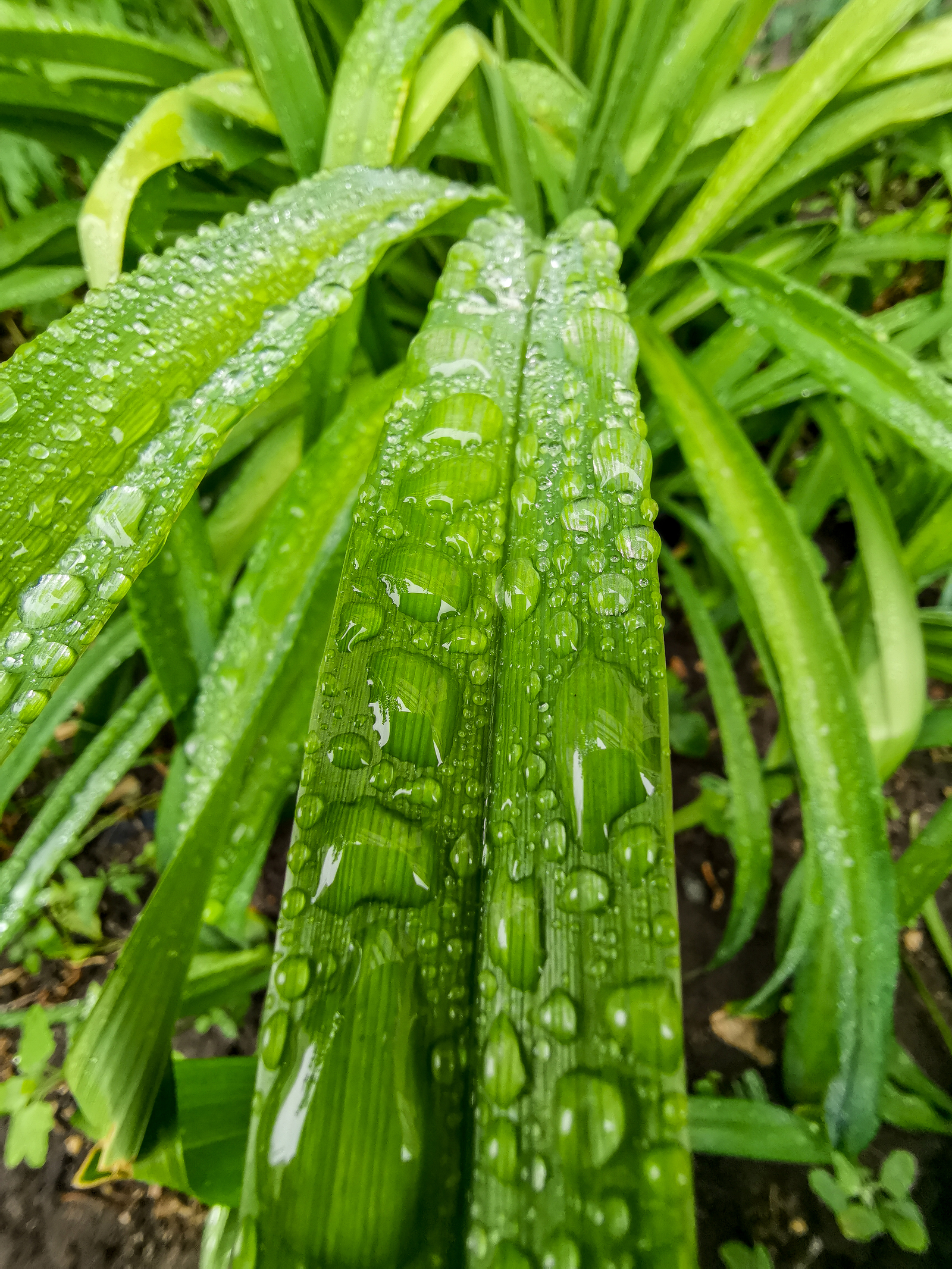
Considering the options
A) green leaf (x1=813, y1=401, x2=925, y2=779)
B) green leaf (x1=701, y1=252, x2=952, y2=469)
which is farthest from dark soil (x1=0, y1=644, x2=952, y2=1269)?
green leaf (x1=701, y1=252, x2=952, y2=469)

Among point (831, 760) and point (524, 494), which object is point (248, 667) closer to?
point (524, 494)

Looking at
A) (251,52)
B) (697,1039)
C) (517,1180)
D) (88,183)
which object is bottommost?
(517,1180)

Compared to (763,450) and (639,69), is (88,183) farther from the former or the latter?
(763,450)

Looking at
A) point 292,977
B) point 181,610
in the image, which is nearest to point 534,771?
point 292,977

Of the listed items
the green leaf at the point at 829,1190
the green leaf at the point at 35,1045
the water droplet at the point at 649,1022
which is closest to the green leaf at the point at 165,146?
the water droplet at the point at 649,1022

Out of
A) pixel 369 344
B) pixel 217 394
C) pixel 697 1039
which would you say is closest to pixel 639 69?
pixel 369 344

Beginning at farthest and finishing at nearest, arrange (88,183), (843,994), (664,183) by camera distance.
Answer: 1. (88,183)
2. (664,183)
3. (843,994)

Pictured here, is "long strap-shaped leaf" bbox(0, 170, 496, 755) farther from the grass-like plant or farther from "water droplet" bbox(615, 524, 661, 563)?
"water droplet" bbox(615, 524, 661, 563)
